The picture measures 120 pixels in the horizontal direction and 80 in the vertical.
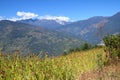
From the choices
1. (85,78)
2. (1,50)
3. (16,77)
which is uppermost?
(1,50)

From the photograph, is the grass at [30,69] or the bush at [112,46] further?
the bush at [112,46]

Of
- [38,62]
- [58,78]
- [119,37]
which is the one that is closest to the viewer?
[58,78]

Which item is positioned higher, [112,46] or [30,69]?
[112,46]

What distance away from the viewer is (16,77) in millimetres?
7965

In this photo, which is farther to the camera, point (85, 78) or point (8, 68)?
point (85, 78)

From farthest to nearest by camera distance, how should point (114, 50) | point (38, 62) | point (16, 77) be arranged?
point (114, 50) → point (38, 62) → point (16, 77)

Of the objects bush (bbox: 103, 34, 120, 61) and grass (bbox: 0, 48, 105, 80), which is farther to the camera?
bush (bbox: 103, 34, 120, 61)

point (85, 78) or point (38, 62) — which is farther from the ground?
point (38, 62)

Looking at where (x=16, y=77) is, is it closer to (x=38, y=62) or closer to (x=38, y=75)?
(x=38, y=75)

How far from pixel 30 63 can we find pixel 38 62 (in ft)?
1.46

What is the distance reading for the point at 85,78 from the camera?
38.8 feet

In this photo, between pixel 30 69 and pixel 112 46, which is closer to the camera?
pixel 30 69

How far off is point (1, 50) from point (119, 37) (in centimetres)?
920

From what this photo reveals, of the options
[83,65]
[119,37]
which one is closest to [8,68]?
[83,65]
